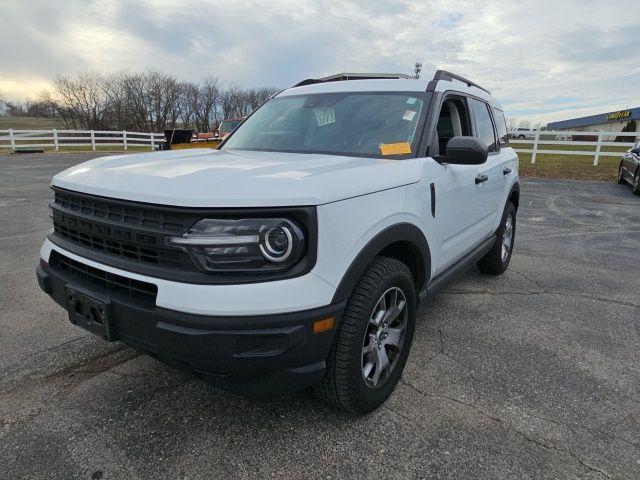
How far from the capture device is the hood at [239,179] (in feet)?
6.27

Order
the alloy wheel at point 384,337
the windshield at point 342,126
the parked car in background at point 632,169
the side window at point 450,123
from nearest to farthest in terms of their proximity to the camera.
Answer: the alloy wheel at point 384,337
the windshield at point 342,126
the side window at point 450,123
the parked car in background at point 632,169

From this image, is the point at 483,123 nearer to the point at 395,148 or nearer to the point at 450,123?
the point at 450,123

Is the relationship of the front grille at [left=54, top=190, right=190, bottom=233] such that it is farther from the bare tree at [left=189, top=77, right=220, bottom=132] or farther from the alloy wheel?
the bare tree at [left=189, top=77, right=220, bottom=132]

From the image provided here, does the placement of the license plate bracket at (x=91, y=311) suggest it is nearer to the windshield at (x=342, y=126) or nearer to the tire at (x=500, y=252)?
the windshield at (x=342, y=126)

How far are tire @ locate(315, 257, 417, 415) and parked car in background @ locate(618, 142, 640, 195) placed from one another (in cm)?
1233

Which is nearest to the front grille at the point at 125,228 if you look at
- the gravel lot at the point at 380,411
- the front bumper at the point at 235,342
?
the front bumper at the point at 235,342

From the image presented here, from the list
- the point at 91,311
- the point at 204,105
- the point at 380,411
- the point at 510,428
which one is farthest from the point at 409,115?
the point at 204,105

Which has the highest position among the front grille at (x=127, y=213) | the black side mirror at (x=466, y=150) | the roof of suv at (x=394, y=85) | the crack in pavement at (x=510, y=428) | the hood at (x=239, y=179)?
the roof of suv at (x=394, y=85)

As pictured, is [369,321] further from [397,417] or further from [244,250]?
[244,250]

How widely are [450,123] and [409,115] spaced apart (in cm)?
66

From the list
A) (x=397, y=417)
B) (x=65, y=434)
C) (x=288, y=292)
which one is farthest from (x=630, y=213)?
(x=65, y=434)

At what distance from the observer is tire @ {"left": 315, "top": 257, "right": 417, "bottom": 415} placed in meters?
2.22

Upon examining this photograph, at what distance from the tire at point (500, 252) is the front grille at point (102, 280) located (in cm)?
379

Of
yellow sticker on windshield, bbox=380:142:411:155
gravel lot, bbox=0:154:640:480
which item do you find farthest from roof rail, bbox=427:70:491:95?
gravel lot, bbox=0:154:640:480
